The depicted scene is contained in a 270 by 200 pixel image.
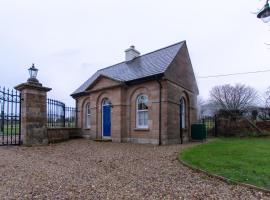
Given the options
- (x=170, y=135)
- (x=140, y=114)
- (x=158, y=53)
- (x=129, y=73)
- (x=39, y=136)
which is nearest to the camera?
(x=39, y=136)

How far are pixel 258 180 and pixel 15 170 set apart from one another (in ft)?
20.7

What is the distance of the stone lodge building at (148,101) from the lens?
42.8 ft

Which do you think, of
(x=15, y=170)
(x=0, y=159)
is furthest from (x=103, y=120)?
(x=15, y=170)

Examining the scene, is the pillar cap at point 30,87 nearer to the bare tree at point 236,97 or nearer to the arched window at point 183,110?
the arched window at point 183,110

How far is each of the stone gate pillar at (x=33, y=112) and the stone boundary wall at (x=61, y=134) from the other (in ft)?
6.04

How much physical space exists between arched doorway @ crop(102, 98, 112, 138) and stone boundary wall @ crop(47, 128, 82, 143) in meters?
2.66

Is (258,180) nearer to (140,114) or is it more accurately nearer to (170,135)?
(170,135)

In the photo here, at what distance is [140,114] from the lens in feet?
46.5

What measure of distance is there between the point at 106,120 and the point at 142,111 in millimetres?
3000

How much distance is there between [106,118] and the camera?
51.0ft

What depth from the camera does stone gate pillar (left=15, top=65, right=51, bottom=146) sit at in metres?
11.2

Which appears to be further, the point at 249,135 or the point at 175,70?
the point at 249,135

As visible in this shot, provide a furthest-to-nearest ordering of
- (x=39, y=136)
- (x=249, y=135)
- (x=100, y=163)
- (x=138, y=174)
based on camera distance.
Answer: (x=249, y=135), (x=39, y=136), (x=100, y=163), (x=138, y=174)

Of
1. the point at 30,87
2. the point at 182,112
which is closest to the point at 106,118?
the point at 182,112
